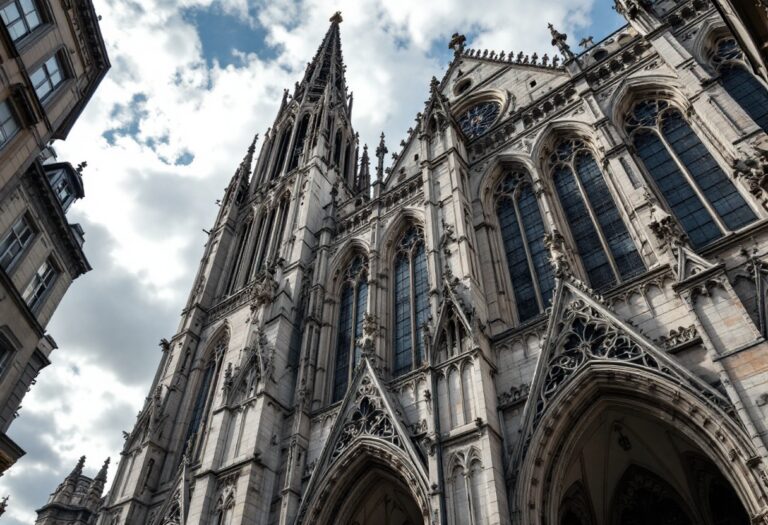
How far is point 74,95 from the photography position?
52.0ft

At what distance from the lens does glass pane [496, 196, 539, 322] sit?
48.3 ft

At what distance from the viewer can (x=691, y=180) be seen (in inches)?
533

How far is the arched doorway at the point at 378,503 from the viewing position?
534 inches

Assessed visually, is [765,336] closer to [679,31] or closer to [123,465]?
[679,31]

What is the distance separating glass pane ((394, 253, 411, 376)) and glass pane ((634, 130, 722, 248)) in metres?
7.93

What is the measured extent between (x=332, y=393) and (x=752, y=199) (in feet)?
40.0

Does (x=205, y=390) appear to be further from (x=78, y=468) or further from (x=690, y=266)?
(x=78, y=468)

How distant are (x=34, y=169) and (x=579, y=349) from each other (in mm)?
15281

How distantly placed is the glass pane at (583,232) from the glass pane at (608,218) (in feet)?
0.79

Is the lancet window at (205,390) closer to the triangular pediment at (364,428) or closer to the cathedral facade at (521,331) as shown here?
the cathedral facade at (521,331)

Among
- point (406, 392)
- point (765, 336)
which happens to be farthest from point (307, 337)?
point (765, 336)

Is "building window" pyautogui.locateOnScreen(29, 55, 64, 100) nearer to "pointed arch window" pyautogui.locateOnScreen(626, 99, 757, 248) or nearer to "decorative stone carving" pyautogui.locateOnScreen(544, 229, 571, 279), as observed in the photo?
"decorative stone carving" pyautogui.locateOnScreen(544, 229, 571, 279)

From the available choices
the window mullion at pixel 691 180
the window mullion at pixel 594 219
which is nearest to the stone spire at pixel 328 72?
the window mullion at pixel 594 219


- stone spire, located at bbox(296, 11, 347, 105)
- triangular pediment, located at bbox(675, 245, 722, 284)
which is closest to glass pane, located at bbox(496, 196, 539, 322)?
triangular pediment, located at bbox(675, 245, 722, 284)
